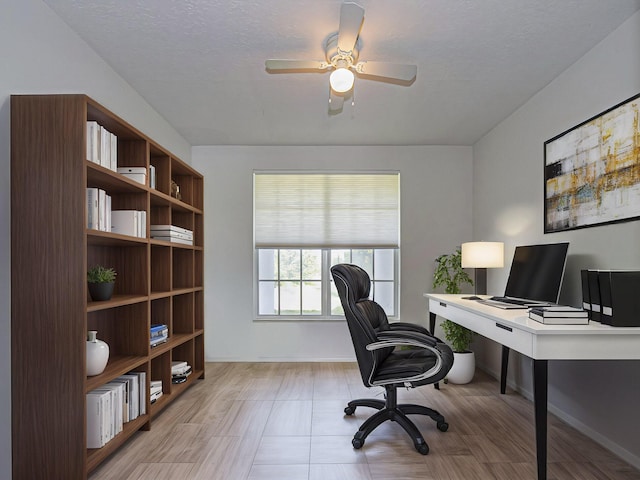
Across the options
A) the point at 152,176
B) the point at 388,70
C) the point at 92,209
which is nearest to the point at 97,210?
the point at 92,209

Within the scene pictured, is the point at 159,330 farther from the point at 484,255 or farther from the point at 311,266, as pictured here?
the point at 484,255

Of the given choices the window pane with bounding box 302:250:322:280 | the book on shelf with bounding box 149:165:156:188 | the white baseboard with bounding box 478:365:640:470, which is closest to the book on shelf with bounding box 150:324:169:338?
the book on shelf with bounding box 149:165:156:188

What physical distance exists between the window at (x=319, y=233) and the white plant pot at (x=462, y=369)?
1.22 m

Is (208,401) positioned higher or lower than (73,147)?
lower

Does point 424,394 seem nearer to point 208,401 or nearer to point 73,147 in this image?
point 208,401

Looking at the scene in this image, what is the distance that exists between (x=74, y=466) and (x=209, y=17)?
8.32 ft

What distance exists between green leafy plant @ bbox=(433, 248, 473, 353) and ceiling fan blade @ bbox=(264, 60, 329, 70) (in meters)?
2.92

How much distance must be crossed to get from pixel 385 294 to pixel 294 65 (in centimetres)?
346

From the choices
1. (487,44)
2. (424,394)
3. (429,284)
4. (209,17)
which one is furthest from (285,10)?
(429,284)

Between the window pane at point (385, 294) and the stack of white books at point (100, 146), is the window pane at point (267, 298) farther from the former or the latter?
the stack of white books at point (100, 146)

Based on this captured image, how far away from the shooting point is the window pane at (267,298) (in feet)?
18.6

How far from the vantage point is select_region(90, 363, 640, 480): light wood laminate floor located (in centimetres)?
267

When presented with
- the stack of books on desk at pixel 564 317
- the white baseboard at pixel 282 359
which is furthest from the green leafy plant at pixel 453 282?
the stack of books on desk at pixel 564 317

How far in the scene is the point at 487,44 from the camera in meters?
3.04
